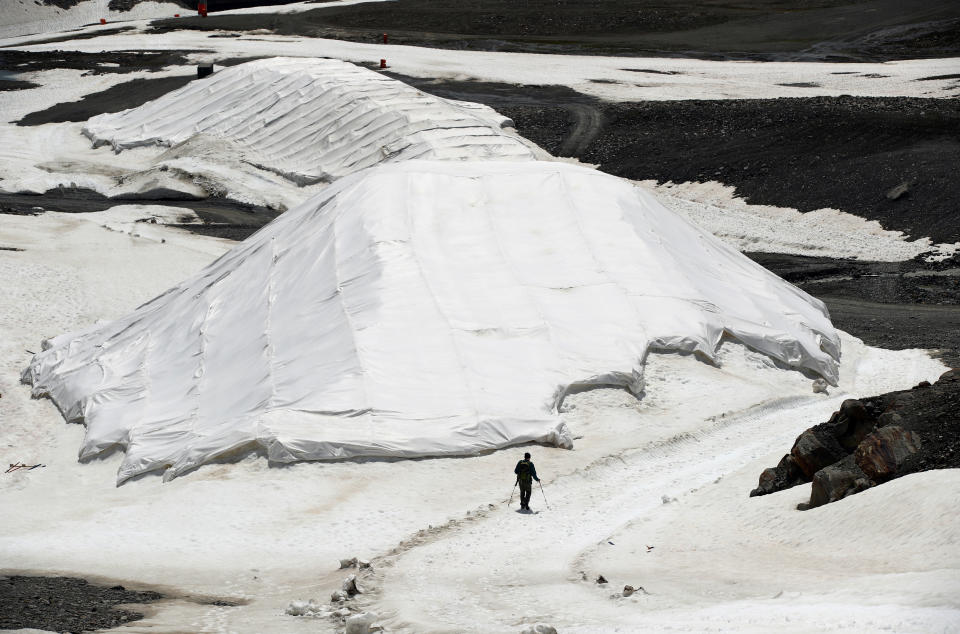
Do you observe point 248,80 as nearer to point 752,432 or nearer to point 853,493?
point 752,432

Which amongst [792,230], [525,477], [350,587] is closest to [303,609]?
[350,587]

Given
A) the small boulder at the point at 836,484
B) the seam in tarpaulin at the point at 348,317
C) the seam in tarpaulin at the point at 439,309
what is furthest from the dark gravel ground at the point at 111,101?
the small boulder at the point at 836,484

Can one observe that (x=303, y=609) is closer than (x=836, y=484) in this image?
Yes

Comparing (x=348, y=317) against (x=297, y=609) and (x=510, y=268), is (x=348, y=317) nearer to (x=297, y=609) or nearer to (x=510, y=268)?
(x=510, y=268)

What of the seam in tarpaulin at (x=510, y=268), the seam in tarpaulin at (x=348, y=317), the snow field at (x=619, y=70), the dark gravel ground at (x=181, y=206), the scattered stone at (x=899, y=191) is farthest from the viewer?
the snow field at (x=619, y=70)

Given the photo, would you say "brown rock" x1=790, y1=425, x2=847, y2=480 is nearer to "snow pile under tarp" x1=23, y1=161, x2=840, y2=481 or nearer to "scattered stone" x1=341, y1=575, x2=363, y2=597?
"snow pile under tarp" x1=23, y1=161, x2=840, y2=481

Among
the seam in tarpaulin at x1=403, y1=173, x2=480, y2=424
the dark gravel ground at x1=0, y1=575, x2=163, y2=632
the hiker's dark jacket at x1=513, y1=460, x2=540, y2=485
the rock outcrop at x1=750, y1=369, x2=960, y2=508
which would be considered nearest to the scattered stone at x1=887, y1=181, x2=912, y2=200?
the seam in tarpaulin at x1=403, y1=173, x2=480, y2=424

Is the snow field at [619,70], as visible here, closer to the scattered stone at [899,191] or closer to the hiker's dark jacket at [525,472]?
the scattered stone at [899,191]
